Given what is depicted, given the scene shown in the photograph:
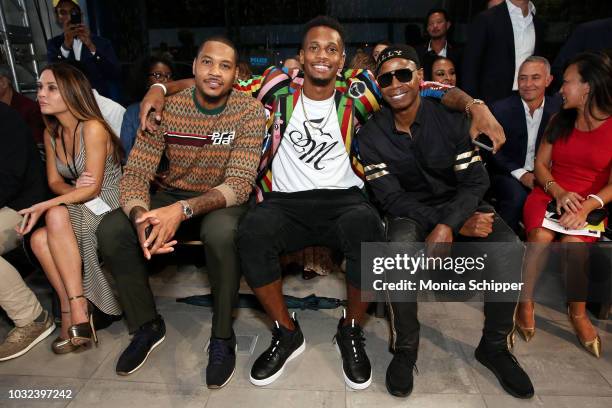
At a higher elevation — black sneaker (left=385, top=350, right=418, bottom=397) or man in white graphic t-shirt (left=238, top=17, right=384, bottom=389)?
man in white graphic t-shirt (left=238, top=17, right=384, bottom=389)

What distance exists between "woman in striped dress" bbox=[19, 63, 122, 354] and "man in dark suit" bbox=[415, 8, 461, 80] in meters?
2.97

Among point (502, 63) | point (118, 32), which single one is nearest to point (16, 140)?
point (502, 63)

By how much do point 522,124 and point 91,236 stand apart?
9.85 feet

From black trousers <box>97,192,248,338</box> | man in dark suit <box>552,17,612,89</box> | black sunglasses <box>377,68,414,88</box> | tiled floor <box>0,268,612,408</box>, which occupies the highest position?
man in dark suit <box>552,17,612,89</box>

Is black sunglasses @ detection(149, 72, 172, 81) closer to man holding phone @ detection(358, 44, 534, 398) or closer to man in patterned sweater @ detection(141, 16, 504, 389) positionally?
man in patterned sweater @ detection(141, 16, 504, 389)

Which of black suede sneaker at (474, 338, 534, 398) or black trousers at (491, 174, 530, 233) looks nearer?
black suede sneaker at (474, 338, 534, 398)

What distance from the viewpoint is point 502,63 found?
150 inches

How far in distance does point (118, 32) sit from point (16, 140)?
4317mm

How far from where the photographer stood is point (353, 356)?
7.64ft

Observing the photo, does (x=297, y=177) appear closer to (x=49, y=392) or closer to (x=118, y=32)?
(x=49, y=392)

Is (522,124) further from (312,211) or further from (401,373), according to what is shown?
(401,373)

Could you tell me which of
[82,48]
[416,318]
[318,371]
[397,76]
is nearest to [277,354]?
[318,371]

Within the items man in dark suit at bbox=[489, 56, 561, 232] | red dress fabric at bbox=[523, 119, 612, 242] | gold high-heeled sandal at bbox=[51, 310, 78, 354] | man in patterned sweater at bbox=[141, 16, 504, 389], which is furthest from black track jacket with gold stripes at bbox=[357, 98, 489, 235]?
gold high-heeled sandal at bbox=[51, 310, 78, 354]

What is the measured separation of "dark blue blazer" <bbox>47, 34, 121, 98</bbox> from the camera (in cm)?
437
